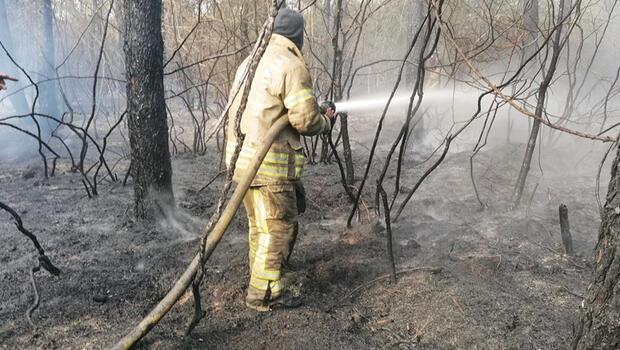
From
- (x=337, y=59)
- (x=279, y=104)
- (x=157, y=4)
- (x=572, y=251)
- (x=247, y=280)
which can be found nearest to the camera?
(x=279, y=104)

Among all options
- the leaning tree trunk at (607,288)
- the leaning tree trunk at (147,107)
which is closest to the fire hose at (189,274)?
the leaning tree trunk at (607,288)

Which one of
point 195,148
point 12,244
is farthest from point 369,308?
point 195,148

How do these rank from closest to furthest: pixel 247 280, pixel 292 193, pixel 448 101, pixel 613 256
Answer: pixel 613 256 → pixel 292 193 → pixel 247 280 → pixel 448 101

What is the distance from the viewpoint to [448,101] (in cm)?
1076

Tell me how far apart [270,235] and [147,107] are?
78.1 inches

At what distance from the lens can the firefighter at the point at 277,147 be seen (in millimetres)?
2539

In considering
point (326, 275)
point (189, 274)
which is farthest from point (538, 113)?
point (189, 274)

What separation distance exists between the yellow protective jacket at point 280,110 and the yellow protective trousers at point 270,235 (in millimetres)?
98

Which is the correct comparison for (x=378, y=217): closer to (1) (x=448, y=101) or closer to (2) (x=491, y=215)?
(2) (x=491, y=215)

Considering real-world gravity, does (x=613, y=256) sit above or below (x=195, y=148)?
above

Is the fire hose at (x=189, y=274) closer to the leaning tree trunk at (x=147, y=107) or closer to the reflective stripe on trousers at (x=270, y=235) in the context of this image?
the reflective stripe on trousers at (x=270, y=235)

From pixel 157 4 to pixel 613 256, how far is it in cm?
383

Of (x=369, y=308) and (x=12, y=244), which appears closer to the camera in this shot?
(x=369, y=308)

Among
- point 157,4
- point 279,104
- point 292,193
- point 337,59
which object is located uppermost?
point 157,4
